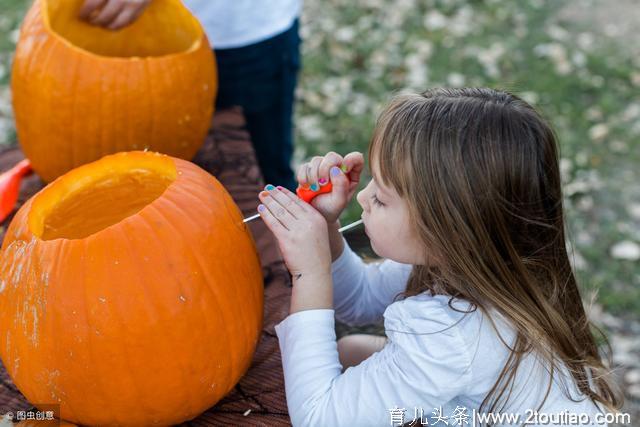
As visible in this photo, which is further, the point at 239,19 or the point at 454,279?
the point at 239,19

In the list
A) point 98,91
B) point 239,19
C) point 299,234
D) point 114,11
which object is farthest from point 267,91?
point 299,234

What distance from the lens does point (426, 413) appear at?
1177 mm

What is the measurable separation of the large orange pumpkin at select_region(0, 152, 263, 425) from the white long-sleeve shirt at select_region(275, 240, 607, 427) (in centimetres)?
11

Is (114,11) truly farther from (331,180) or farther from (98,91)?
(331,180)

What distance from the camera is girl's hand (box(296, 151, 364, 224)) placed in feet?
4.20

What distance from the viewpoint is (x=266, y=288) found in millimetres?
1513

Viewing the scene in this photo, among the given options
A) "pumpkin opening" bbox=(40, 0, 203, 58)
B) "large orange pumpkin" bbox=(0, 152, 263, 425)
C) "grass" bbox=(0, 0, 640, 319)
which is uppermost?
"pumpkin opening" bbox=(40, 0, 203, 58)

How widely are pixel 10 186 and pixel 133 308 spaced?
0.78 m

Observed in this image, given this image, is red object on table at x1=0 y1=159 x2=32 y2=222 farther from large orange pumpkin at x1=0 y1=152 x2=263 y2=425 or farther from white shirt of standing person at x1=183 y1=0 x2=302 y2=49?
white shirt of standing person at x1=183 y1=0 x2=302 y2=49

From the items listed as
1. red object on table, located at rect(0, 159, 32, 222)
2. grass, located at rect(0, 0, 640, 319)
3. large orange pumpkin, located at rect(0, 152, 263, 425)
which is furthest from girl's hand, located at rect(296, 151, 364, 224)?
grass, located at rect(0, 0, 640, 319)

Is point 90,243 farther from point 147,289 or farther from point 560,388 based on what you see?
point 560,388

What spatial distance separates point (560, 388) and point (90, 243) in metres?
0.81

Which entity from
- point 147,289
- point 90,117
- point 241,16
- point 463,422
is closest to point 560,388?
point 463,422

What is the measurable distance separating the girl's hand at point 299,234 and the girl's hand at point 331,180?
0.22 feet
